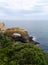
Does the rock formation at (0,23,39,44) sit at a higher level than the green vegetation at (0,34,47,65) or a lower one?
lower

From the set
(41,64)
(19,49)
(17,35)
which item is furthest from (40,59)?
(17,35)

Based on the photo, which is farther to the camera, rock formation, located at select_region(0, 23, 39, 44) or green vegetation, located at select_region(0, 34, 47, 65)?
rock formation, located at select_region(0, 23, 39, 44)

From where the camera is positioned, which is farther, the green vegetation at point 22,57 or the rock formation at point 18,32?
the rock formation at point 18,32

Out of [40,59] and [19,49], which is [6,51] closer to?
[19,49]

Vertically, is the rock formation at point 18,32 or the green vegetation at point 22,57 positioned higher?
the green vegetation at point 22,57

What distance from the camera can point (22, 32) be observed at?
72.6 meters

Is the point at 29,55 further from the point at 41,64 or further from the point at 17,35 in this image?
the point at 17,35

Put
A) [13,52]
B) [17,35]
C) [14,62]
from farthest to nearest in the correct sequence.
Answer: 1. [17,35]
2. [13,52]
3. [14,62]

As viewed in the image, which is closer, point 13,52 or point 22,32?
point 13,52

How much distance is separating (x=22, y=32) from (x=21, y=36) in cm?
130

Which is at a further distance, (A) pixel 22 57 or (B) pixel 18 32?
(B) pixel 18 32

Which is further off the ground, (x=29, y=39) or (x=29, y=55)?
(x=29, y=55)

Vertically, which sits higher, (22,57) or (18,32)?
(22,57)

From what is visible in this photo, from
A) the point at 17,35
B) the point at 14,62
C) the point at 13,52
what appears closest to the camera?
the point at 14,62
